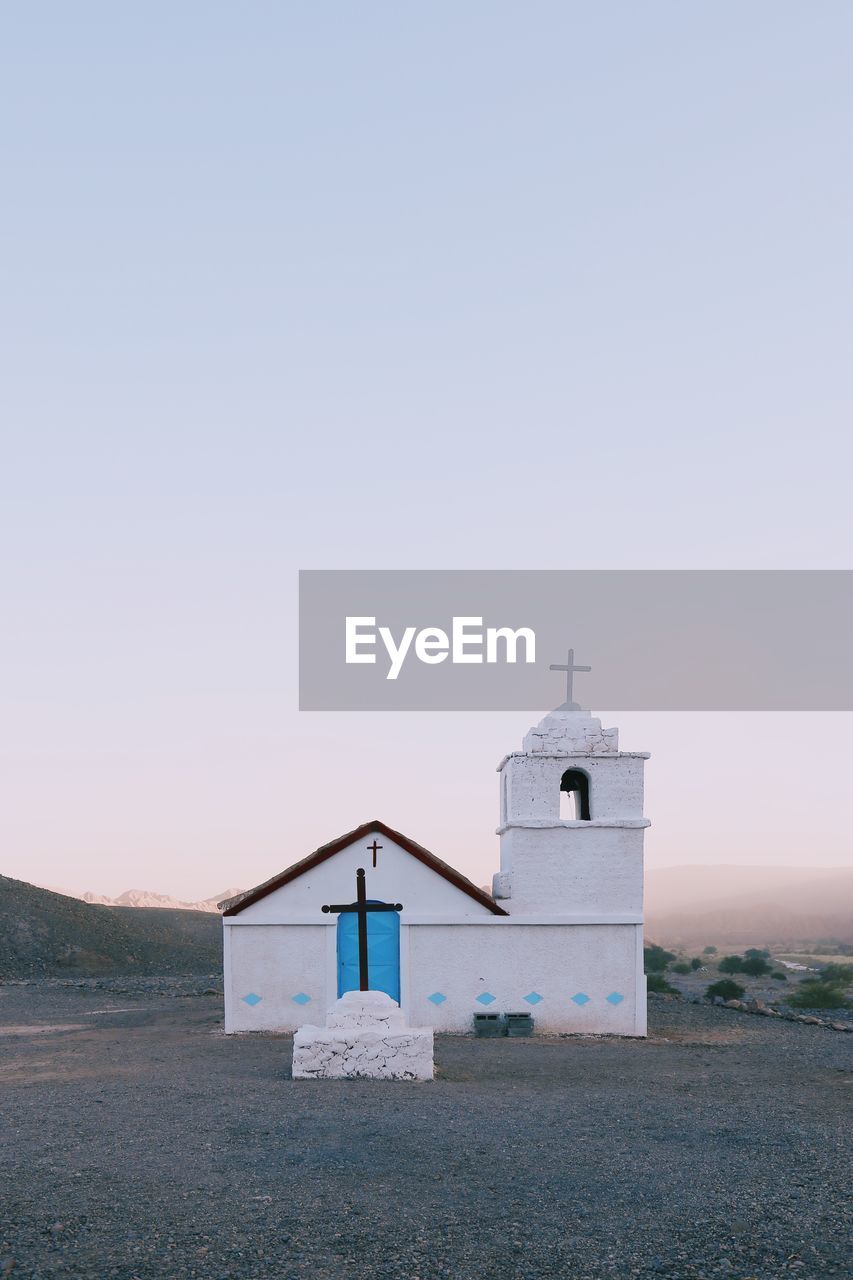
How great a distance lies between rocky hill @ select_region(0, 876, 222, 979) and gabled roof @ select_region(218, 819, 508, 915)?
908 inches

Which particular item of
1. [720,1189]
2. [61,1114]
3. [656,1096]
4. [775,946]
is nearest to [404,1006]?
[656,1096]

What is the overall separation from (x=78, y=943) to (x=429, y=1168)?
39987 millimetres

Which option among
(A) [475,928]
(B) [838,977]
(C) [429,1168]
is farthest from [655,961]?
(C) [429,1168]

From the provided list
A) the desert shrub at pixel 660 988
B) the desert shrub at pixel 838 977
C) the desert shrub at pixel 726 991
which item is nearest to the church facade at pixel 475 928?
the desert shrub at pixel 660 988

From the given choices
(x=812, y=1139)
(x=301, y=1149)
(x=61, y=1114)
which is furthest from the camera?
(x=61, y=1114)

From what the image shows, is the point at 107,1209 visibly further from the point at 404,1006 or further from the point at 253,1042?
the point at 404,1006

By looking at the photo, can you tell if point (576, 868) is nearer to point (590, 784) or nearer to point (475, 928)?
point (590, 784)

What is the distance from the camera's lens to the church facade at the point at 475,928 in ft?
71.0

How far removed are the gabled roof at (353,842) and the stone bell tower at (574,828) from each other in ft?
2.47

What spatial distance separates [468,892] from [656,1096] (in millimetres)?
7646

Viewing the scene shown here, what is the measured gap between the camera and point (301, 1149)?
11.1 metres

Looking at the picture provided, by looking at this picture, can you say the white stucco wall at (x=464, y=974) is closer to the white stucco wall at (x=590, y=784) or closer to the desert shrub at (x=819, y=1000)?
the white stucco wall at (x=590, y=784)

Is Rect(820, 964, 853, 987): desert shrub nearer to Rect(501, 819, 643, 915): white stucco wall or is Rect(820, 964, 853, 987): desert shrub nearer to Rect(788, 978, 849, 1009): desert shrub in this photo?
Rect(788, 978, 849, 1009): desert shrub

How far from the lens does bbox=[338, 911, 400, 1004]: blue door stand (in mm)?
21625
